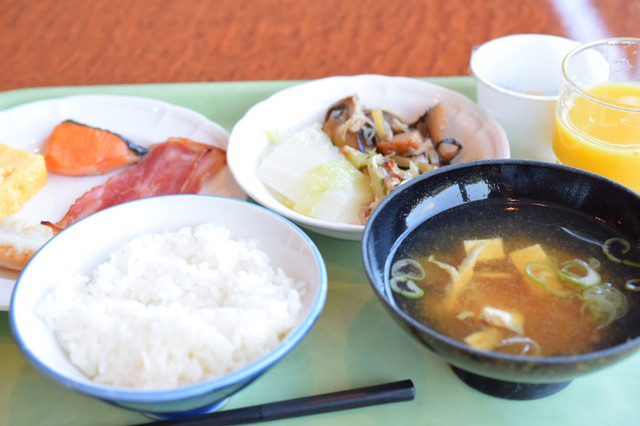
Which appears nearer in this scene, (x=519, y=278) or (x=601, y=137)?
(x=519, y=278)

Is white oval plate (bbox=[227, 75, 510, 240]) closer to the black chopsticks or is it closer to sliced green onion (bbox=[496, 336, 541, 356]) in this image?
the black chopsticks

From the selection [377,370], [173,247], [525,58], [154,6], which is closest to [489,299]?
[377,370]

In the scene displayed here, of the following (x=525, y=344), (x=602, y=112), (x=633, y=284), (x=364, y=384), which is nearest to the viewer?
(x=525, y=344)

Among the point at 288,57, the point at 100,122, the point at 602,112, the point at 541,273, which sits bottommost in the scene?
the point at 288,57

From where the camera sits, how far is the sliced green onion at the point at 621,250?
1451 mm

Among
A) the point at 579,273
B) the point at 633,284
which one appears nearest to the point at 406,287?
the point at 579,273

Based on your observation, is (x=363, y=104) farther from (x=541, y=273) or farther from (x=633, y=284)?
(x=633, y=284)

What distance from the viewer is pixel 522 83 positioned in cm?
236

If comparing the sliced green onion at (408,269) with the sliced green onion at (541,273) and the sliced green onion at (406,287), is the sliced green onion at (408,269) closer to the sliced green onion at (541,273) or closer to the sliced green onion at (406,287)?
the sliced green onion at (406,287)

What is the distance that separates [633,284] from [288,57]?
2457 millimetres

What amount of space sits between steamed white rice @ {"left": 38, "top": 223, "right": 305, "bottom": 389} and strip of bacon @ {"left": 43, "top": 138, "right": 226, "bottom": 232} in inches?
20.8

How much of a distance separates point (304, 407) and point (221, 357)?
24 centimetres

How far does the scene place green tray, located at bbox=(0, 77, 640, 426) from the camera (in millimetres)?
1423

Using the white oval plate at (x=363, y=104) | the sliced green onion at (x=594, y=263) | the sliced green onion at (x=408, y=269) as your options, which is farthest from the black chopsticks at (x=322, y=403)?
the white oval plate at (x=363, y=104)
